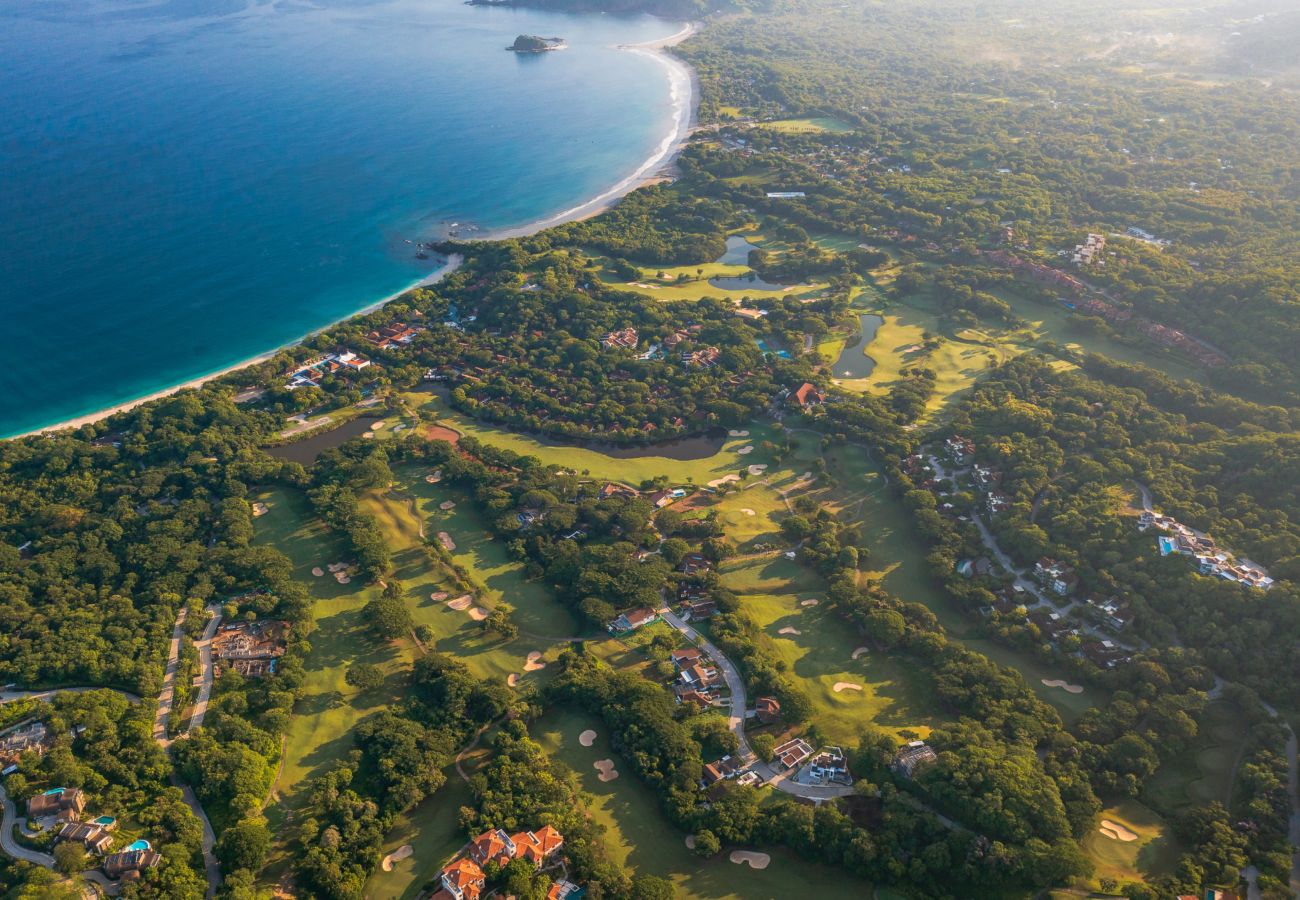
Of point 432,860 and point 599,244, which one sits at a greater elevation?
point 599,244

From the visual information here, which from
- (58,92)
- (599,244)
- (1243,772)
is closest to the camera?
(1243,772)

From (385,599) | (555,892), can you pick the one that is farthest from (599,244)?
(555,892)

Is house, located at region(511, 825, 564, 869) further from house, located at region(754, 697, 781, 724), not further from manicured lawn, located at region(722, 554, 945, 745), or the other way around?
manicured lawn, located at region(722, 554, 945, 745)

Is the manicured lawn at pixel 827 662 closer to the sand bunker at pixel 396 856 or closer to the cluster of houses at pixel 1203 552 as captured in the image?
the cluster of houses at pixel 1203 552

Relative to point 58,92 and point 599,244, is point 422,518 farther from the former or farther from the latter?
point 58,92

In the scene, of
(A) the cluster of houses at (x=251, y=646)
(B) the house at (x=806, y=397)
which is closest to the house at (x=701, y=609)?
(B) the house at (x=806, y=397)

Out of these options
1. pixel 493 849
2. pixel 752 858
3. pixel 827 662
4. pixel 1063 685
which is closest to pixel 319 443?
pixel 493 849

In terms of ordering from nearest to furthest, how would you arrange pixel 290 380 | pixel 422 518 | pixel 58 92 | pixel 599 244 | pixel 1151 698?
pixel 1151 698
pixel 422 518
pixel 290 380
pixel 599 244
pixel 58 92
